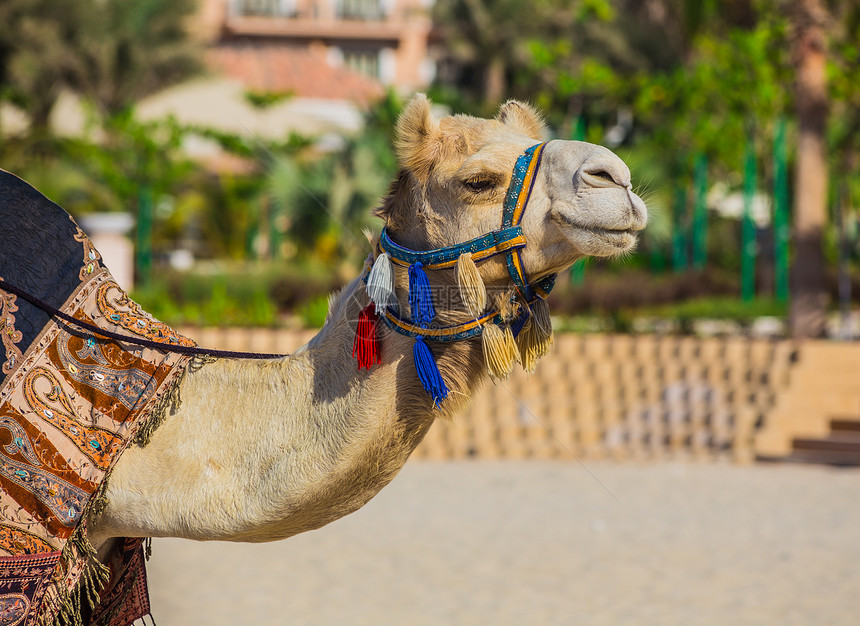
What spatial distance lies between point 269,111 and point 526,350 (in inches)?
902

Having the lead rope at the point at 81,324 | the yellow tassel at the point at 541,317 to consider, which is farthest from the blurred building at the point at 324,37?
the yellow tassel at the point at 541,317

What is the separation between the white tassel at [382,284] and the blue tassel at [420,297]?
5cm

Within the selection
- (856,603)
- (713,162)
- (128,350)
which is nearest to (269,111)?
(713,162)

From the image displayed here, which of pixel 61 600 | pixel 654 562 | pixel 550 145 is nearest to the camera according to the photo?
Answer: pixel 550 145

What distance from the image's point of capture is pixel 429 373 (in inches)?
95.3

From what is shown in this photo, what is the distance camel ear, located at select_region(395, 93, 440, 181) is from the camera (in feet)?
8.12

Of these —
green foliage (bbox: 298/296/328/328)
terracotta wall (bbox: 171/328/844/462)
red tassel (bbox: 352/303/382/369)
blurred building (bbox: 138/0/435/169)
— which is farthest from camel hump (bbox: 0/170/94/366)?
blurred building (bbox: 138/0/435/169)

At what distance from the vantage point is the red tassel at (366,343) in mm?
2502

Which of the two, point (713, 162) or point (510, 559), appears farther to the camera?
point (713, 162)

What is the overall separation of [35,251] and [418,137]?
109 cm

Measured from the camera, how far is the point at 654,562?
23.5 feet

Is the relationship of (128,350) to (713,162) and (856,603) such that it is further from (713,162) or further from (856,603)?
(713,162)

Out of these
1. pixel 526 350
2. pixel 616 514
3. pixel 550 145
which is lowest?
pixel 616 514

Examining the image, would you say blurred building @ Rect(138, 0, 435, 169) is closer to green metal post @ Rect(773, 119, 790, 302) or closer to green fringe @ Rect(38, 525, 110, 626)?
green metal post @ Rect(773, 119, 790, 302)
